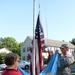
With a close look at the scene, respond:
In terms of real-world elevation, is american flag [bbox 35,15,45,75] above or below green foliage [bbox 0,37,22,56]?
below

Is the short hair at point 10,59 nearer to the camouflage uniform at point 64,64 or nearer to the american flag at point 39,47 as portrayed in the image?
the camouflage uniform at point 64,64

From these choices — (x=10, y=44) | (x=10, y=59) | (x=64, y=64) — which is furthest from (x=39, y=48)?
(x=10, y=44)

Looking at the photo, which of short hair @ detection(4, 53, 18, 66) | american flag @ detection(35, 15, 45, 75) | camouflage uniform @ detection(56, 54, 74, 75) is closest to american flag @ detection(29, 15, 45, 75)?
american flag @ detection(35, 15, 45, 75)

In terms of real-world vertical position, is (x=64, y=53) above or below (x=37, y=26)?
below

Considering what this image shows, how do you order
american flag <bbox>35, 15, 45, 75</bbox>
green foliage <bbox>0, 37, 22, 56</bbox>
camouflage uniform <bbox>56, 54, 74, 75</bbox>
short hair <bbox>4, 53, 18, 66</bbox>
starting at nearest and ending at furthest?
short hair <bbox>4, 53, 18, 66</bbox>, camouflage uniform <bbox>56, 54, 74, 75</bbox>, american flag <bbox>35, 15, 45, 75</bbox>, green foliage <bbox>0, 37, 22, 56</bbox>

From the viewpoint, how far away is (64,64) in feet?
24.0

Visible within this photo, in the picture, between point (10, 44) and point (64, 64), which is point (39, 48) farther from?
point (10, 44)

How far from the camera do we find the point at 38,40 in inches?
327

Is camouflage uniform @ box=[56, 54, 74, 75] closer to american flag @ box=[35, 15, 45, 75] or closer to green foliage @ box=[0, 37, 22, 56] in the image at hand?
american flag @ box=[35, 15, 45, 75]

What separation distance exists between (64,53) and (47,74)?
891 millimetres

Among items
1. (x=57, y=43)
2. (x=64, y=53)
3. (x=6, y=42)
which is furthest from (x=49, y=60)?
(x=6, y=42)

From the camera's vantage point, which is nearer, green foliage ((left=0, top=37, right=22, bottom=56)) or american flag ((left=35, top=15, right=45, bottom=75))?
american flag ((left=35, top=15, right=45, bottom=75))

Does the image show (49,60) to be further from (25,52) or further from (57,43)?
(57,43)

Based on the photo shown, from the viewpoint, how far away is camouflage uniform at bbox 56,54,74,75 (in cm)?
726
